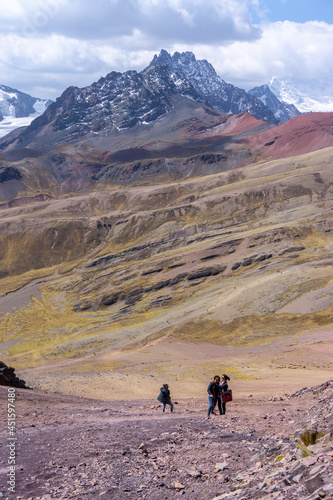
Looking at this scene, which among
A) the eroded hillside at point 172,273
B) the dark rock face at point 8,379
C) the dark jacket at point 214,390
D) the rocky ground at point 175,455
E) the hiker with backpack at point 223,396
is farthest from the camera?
the eroded hillside at point 172,273

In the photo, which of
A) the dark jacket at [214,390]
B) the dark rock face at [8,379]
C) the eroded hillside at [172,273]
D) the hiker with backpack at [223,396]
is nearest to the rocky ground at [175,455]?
the hiker with backpack at [223,396]

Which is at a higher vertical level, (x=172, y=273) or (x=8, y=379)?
(x=172, y=273)

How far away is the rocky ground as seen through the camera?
9180 millimetres

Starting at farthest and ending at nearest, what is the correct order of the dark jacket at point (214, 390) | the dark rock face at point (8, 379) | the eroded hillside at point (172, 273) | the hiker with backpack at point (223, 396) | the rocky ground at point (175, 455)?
1. the eroded hillside at point (172, 273)
2. the dark rock face at point (8, 379)
3. the dark jacket at point (214, 390)
4. the hiker with backpack at point (223, 396)
5. the rocky ground at point (175, 455)

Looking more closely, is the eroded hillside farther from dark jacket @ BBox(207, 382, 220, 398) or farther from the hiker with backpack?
the hiker with backpack

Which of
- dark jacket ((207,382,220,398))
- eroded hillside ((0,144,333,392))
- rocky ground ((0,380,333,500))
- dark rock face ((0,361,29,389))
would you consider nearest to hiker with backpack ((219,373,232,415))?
dark jacket ((207,382,220,398))

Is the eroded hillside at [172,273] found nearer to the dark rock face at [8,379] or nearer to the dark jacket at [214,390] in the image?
the dark rock face at [8,379]

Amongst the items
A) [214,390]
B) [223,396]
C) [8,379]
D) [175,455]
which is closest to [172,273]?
[8,379]

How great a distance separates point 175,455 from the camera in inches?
500

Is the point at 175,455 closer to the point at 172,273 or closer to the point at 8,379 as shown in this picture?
the point at 8,379

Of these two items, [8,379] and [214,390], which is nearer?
[214,390]

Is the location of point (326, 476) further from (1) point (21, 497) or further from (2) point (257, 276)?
(2) point (257, 276)

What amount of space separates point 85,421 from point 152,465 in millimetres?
6589

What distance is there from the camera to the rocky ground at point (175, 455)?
9.18m
